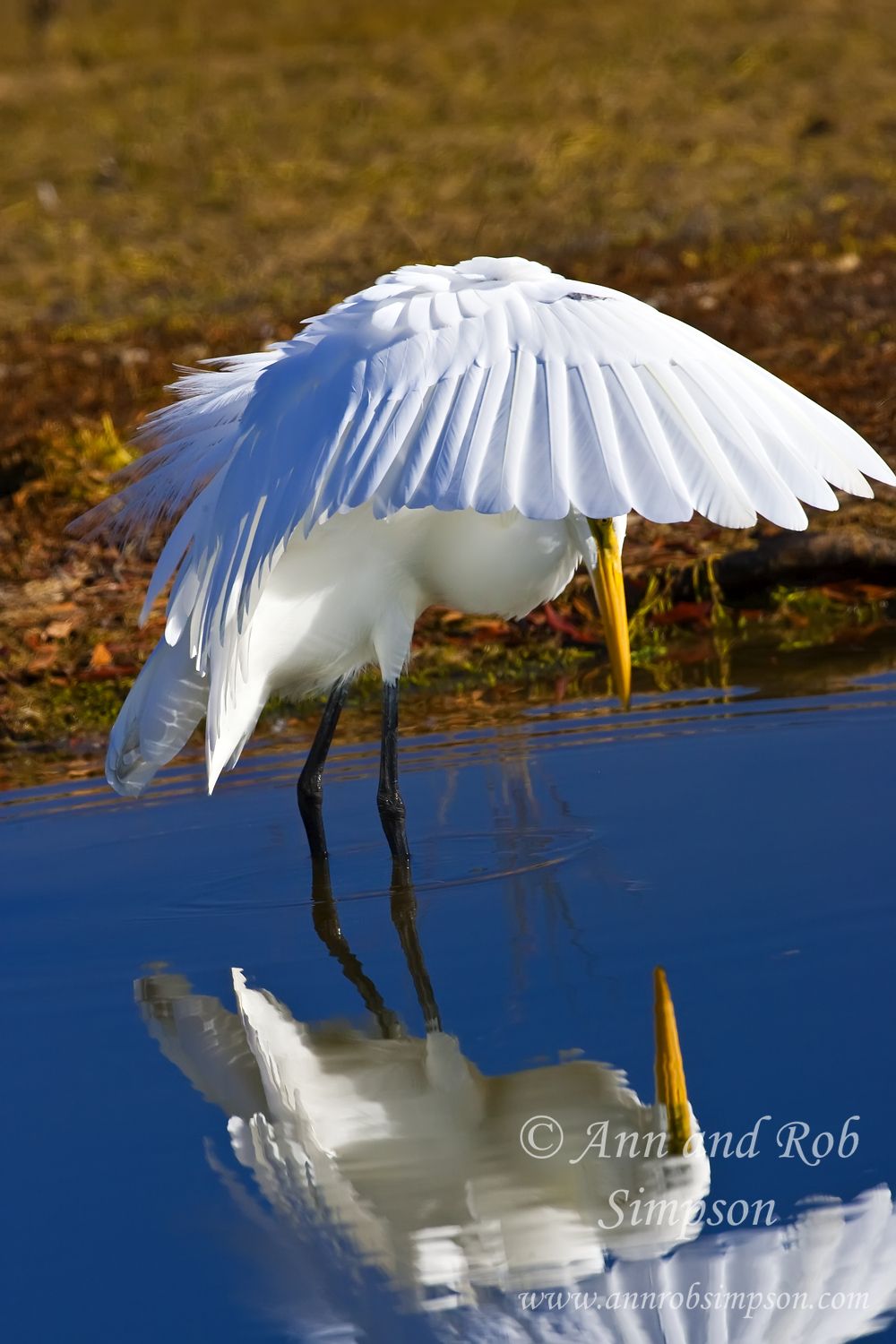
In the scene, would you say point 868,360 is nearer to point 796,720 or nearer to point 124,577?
point 124,577

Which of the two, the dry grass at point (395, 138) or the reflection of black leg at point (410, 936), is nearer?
the reflection of black leg at point (410, 936)

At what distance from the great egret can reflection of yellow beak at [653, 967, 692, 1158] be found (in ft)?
2.90

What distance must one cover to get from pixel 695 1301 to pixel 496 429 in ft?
5.39

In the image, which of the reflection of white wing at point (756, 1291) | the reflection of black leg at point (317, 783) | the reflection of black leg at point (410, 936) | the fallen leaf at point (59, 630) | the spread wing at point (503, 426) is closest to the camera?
the reflection of white wing at point (756, 1291)

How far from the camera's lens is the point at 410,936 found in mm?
3893

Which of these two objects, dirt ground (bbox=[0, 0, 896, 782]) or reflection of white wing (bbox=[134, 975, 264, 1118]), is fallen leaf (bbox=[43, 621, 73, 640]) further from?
reflection of white wing (bbox=[134, 975, 264, 1118])

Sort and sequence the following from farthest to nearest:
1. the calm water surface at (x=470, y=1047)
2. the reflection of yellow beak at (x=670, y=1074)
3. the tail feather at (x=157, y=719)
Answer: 1. the tail feather at (x=157, y=719)
2. the reflection of yellow beak at (x=670, y=1074)
3. the calm water surface at (x=470, y=1047)

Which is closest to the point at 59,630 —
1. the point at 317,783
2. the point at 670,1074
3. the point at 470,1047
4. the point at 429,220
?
the point at 317,783

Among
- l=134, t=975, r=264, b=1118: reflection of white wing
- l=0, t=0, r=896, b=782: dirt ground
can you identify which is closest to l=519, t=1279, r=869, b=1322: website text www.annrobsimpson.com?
l=134, t=975, r=264, b=1118: reflection of white wing

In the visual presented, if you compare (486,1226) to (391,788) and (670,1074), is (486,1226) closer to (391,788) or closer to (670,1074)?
(670,1074)

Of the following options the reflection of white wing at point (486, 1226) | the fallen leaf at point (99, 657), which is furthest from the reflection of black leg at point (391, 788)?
the fallen leaf at point (99, 657)

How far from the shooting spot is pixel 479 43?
17672 mm

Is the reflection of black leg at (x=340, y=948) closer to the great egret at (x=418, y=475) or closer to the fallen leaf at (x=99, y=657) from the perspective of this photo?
the great egret at (x=418, y=475)

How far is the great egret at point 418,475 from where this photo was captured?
3299 mm
